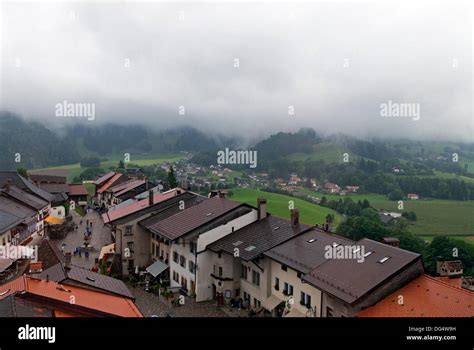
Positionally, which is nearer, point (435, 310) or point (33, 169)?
point (435, 310)

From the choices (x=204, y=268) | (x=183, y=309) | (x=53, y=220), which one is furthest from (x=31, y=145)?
(x=183, y=309)

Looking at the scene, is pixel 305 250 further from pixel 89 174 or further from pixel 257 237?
pixel 89 174

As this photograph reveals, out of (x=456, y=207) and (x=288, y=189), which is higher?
(x=288, y=189)

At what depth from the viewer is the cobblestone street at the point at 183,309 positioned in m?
16.2

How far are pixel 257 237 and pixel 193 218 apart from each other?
3.58m

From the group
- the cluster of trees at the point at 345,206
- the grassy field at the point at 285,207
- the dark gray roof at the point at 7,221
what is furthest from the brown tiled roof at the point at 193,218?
the cluster of trees at the point at 345,206

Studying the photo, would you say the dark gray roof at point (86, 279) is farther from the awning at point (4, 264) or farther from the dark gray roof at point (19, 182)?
the dark gray roof at point (19, 182)

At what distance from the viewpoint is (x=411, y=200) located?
54906 millimetres

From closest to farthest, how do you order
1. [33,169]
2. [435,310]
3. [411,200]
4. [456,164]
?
[435,310] → [33,169] → [411,200] → [456,164]

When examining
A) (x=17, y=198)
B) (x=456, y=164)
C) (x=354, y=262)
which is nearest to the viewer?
(x=354, y=262)
